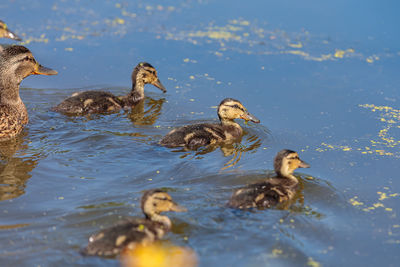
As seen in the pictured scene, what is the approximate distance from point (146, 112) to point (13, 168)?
7.22ft

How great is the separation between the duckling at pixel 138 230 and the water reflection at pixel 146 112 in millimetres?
2588

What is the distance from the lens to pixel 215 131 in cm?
617

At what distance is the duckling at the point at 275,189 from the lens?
452cm

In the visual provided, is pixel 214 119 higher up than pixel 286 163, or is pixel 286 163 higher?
pixel 214 119

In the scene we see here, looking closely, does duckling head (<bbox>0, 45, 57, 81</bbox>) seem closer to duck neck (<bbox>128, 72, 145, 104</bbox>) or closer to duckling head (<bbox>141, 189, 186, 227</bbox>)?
duck neck (<bbox>128, 72, 145, 104</bbox>)

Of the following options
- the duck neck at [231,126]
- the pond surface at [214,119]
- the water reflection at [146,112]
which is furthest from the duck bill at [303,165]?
the water reflection at [146,112]

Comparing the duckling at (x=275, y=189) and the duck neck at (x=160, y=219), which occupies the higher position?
the duckling at (x=275, y=189)

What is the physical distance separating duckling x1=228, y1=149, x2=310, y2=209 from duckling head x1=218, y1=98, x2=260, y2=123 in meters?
1.37

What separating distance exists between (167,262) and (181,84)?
4.08 meters

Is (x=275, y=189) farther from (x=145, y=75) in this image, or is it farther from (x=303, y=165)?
(x=145, y=75)

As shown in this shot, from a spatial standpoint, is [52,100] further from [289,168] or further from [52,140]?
[289,168]

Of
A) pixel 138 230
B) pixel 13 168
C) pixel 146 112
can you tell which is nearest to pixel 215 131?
pixel 146 112

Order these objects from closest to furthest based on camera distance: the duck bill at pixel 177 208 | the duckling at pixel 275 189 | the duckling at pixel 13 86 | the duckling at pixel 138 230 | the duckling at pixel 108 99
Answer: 1. the duckling at pixel 138 230
2. the duck bill at pixel 177 208
3. the duckling at pixel 275 189
4. the duckling at pixel 13 86
5. the duckling at pixel 108 99

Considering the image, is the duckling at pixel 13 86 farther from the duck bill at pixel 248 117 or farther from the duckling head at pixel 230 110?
the duck bill at pixel 248 117
